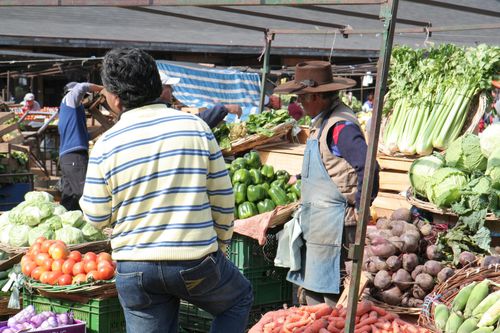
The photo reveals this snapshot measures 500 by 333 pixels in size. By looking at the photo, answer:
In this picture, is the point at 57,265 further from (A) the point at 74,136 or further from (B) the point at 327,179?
(A) the point at 74,136

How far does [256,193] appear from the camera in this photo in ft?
21.3

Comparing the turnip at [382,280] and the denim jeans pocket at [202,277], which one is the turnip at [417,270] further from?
the denim jeans pocket at [202,277]

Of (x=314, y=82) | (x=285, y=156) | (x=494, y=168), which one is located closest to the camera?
(x=314, y=82)

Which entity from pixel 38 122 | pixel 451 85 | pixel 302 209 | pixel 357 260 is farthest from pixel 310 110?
pixel 38 122

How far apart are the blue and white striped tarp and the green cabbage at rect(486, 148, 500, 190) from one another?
34.1 ft

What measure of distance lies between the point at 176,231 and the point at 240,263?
265 cm

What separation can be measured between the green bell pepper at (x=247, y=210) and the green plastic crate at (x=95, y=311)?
63.6 inches

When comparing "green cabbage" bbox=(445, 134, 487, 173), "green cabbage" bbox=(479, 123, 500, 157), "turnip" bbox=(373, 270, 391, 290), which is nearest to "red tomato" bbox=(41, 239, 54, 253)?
"turnip" bbox=(373, 270, 391, 290)

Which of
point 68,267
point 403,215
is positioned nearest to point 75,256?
point 68,267

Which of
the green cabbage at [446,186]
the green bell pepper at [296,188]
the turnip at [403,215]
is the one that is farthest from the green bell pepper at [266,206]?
the green cabbage at [446,186]

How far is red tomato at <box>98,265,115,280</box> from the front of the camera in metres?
5.04

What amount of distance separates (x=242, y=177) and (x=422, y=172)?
1608 mm

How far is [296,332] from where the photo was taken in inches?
178

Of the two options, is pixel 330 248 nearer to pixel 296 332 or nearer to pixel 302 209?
pixel 302 209
